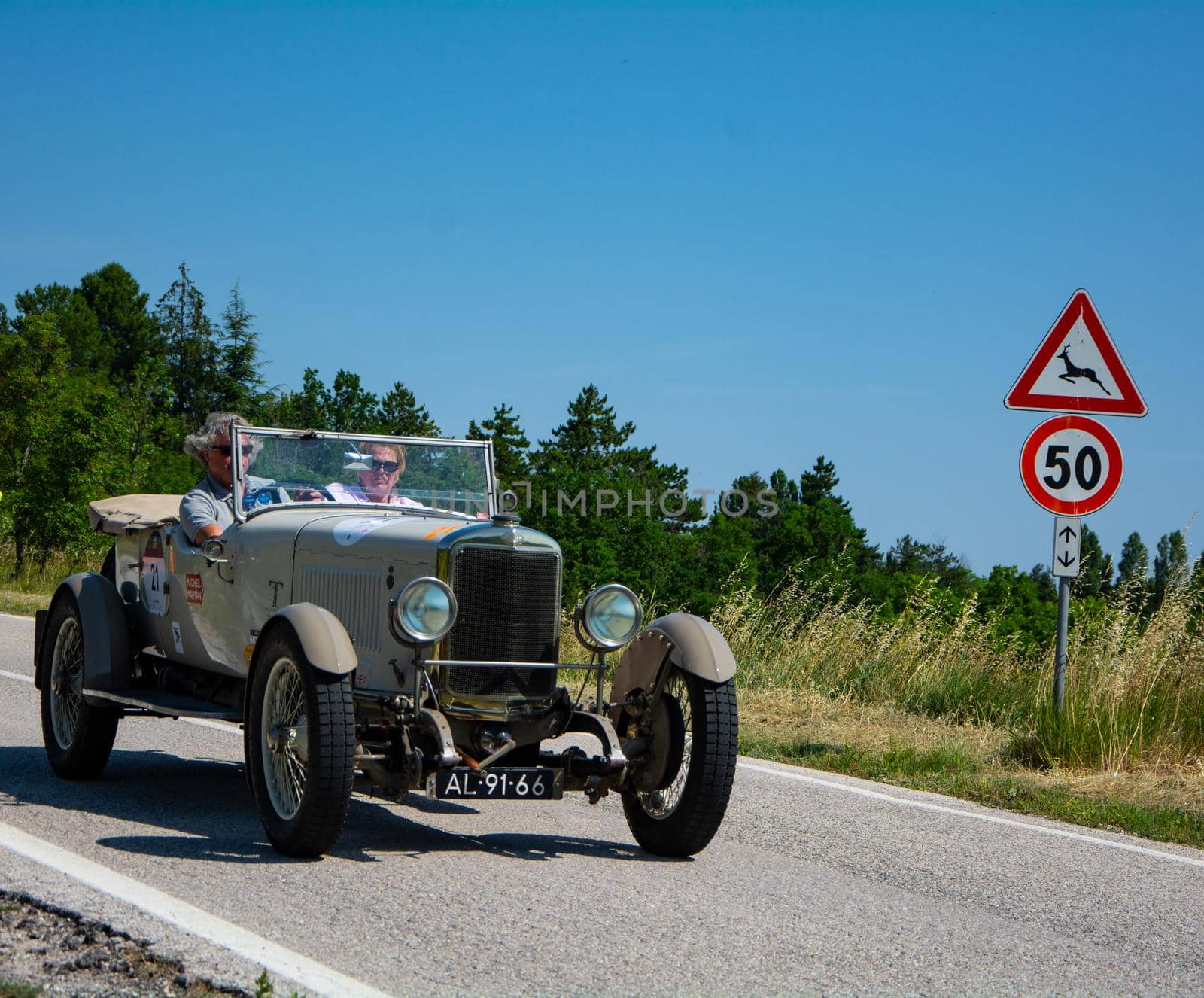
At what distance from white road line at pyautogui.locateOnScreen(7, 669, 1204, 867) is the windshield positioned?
1.29 metres

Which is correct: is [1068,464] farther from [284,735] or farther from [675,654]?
[284,735]

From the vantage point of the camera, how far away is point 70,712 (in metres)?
7.54

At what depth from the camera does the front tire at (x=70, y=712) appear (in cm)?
718

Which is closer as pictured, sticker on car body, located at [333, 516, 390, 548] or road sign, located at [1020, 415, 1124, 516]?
sticker on car body, located at [333, 516, 390, 548]

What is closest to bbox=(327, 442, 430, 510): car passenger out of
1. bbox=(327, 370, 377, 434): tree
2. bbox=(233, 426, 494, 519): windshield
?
bbox=(233, 426, 494, 519): windshield

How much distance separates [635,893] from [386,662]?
164 cm

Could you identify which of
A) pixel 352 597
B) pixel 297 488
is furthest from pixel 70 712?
pixel 352 597

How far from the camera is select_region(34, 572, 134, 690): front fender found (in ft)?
24.0

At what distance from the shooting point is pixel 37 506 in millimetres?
25078

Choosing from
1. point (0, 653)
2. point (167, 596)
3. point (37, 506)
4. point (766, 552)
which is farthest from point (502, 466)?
point (167, 596)

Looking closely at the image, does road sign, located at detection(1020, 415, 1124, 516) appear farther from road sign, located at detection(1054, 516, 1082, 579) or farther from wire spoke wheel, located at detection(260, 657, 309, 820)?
wire spoke wheel, located at detection(260, 657, 309, 820)

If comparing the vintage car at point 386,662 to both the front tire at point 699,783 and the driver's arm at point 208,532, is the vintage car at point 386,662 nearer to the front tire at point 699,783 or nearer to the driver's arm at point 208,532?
the front tire at point 699,783

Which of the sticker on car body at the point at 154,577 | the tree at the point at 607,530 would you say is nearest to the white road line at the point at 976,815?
the sticker on car body at the point at 154,577

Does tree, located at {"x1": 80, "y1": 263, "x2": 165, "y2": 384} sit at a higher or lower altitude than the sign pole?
higher
